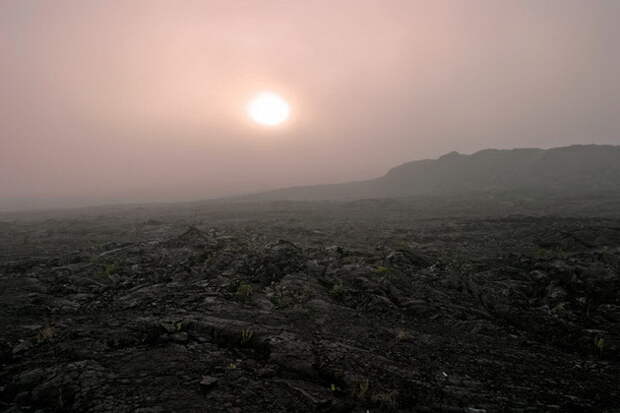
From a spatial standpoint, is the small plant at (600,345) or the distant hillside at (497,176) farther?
the distant hillside at (497,176)

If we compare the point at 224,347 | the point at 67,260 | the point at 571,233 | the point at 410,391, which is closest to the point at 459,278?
the point at 410,391

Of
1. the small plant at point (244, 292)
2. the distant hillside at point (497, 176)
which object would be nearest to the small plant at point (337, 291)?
the small plant at point (244, 292)

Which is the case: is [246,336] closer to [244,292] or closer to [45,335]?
[244,292]

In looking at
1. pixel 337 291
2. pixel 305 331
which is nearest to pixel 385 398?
pixel 305 331

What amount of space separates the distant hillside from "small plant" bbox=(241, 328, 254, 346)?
70.6 meters

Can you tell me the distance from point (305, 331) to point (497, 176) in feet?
332

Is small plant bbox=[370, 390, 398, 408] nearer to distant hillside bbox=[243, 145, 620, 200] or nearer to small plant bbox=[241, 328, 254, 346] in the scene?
small plant bbox=[241, 328, 254, 346]

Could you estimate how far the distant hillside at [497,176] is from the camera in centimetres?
6850

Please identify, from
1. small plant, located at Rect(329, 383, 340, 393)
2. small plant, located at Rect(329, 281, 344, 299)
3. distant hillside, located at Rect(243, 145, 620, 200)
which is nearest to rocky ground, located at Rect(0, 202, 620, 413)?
small plant, located at Rect(329, 383, 340, 393)

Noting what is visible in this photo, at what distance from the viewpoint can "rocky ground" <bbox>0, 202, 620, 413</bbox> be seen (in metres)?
5.34

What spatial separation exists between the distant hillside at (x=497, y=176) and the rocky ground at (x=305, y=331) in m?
61.7

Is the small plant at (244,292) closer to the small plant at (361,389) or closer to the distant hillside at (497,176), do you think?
the small plant at (361,389)

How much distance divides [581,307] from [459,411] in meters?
8.37

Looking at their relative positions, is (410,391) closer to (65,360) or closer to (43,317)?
(65,360)
